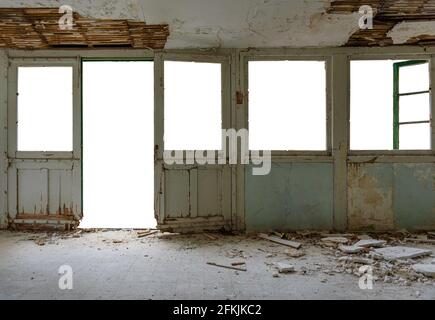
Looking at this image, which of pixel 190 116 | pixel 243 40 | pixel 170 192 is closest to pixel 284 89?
pixel 243 40

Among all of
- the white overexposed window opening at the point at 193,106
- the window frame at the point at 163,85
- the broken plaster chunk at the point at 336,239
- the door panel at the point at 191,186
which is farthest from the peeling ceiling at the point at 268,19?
the broken plaster chunk at the point at 336,239

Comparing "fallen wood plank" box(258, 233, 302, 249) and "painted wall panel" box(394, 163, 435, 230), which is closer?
"fallen wood plank" box(258, 233, 302, 249)

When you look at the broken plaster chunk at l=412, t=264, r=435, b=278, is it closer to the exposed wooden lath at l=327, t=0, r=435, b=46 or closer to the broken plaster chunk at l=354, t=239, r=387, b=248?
the broken plaster chunk at l=354, t=239, r=387, b=248

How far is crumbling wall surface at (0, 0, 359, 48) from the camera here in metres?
3.60

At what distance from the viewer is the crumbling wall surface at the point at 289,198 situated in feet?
15.5

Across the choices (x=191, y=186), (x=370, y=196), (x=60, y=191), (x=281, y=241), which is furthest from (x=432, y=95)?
(x=60, y=191)

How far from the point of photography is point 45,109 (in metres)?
4.83

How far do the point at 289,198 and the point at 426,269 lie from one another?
1.93 metres

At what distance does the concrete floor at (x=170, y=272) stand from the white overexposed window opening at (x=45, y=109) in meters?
1.32

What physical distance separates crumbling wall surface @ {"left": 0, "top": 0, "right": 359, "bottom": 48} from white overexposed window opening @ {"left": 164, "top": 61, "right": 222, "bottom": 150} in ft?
1.06

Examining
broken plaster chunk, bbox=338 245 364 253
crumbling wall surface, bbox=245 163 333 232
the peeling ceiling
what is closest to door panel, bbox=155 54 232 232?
crumbling wall surface, bbox=245 163 333 232

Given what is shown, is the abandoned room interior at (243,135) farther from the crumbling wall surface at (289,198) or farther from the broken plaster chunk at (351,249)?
the broken plaster chunk at (351,249)

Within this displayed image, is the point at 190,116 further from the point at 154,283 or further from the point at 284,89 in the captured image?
the point at 154,283

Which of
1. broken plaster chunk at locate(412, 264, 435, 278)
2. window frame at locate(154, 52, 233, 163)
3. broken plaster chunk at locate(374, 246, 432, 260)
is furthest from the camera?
window frame at locate(154, 52, 233, 163)
